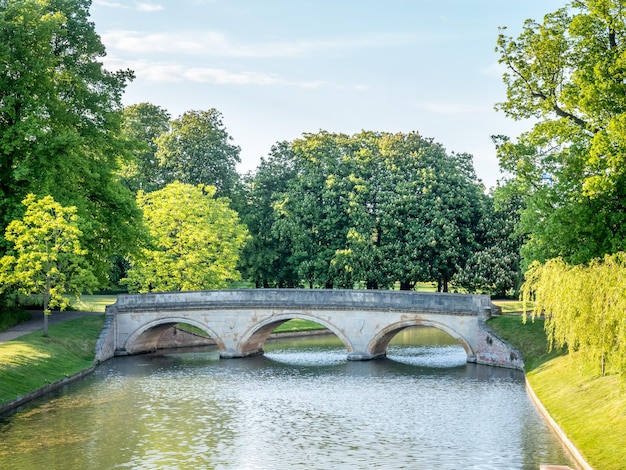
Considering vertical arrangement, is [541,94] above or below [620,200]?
above

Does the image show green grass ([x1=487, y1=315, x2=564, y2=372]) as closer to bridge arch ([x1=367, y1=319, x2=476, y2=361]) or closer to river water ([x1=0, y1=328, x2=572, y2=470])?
river water ([x1=0, y1=328, x2=572, y2=470])

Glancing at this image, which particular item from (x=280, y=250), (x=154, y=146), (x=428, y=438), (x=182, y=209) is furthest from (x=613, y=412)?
(x=154, y=146)

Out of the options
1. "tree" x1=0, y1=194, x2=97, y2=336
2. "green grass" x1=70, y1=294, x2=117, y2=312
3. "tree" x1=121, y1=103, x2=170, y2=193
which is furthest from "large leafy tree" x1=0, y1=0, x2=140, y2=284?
"tree" x1=121, y1=103, x2=170, y2=193

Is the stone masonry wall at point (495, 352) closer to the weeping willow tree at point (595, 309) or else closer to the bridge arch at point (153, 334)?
the weeping willow tree at point (595, 309)

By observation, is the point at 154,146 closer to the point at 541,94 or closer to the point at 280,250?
the point at 280,250

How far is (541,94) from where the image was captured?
43031 millimetres

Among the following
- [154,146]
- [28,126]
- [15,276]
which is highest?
[154,146]

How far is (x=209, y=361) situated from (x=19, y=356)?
15158 mm

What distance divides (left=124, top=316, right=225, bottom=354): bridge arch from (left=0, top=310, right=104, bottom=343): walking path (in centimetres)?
400

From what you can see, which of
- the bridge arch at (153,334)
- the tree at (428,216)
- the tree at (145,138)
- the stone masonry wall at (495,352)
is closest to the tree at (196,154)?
the tree at (145,138)

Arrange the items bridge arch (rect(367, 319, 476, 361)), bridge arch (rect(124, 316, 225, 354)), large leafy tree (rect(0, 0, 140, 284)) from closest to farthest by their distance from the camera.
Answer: large leafy tree (rect(0, 0, 140, 284))
bridge arch (rect(367, 319, 476, 361))
bridge arch (rect(124, 316, 225, 354))

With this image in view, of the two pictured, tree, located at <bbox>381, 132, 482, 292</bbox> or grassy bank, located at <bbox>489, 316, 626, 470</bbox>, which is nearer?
grassy bank, located at <bbox>489, 316, 626, 470</bbox>

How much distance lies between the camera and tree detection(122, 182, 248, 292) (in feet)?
209

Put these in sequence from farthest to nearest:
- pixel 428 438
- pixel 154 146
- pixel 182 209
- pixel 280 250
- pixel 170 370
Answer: pixel 154 146
pixel 280 250
pixel 182 209
pixel 170 370
pixel 428 438
